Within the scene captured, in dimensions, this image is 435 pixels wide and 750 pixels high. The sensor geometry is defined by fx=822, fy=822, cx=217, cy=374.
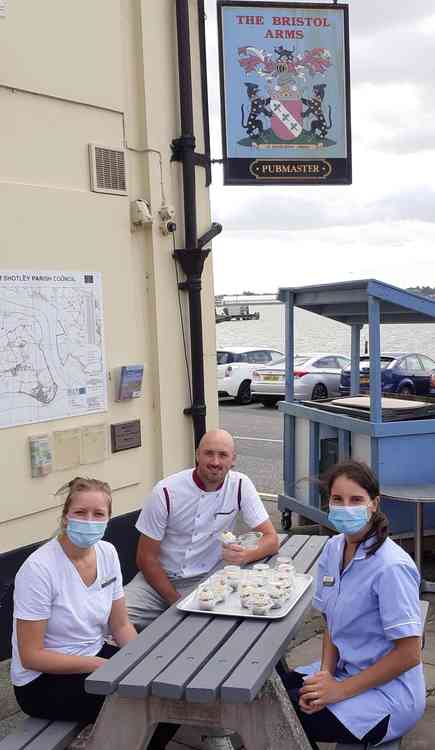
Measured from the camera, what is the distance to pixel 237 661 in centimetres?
280

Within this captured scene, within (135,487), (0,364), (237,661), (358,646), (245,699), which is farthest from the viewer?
Answer: (135,487)

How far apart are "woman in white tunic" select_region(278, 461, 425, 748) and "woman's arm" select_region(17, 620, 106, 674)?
89 cm

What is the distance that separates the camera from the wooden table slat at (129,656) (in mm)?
2717

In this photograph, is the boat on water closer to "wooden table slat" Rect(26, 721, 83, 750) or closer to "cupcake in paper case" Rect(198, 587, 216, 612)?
"cupcake in paper case" Rect(198, 587, 216, 612)

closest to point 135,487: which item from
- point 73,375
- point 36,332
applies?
point 73,375

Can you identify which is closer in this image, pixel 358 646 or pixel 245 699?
pixel 245 699

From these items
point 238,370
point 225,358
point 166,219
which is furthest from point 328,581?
point 225,358

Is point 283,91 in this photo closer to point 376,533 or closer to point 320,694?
point 376,533

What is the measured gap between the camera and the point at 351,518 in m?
3.08

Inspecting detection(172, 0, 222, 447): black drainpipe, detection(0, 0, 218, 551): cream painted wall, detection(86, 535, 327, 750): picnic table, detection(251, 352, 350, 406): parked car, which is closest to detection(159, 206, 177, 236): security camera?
detection(0, 0, 218, 551): cream painted wall

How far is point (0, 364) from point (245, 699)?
2.81 meters

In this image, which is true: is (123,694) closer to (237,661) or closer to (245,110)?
(237,661)

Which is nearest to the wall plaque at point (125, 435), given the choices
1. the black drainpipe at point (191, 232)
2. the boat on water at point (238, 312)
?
the black drainpipe at point (191, 232)

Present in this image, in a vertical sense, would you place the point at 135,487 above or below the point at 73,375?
below
